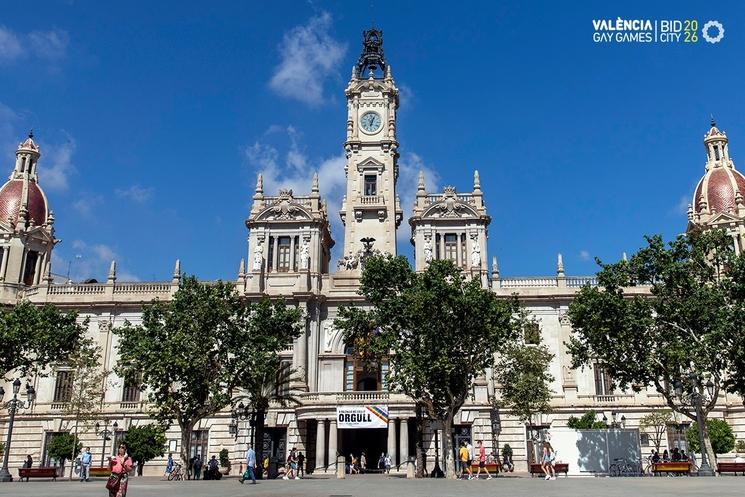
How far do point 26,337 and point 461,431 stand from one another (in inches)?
1133

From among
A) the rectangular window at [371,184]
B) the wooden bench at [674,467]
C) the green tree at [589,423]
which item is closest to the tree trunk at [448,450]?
the wooden bench at [674,467]

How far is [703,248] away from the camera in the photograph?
3559cm

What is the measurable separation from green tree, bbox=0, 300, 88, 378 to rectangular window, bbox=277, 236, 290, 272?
17.8m

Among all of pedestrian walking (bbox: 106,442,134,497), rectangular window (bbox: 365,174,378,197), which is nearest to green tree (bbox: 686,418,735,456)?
rectangular window (bbox: 365,174,378,197)

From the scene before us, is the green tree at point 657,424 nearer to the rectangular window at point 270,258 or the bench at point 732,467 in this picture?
the bench at point 732,467

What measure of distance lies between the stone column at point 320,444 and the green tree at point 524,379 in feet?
39.8

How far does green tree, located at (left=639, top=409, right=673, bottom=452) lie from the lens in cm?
4644

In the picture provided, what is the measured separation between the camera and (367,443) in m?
50.6

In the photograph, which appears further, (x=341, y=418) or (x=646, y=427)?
(x=646, y=427)

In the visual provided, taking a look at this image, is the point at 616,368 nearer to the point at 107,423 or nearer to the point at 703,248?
the point at 703,248

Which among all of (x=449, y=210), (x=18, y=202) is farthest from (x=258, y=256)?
(x=18, y=202)

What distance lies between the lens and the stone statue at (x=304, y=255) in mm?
53656

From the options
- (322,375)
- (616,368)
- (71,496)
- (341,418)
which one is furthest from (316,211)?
(71,496)

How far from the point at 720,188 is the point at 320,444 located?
135ft
